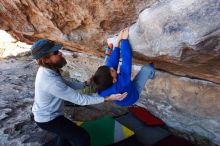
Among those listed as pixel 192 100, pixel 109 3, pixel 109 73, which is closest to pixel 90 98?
pixel 109 73

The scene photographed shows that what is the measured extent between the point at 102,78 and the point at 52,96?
596 mm

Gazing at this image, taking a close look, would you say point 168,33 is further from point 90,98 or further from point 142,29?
point 90,98

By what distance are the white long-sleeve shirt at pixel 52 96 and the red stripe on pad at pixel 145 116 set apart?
220cm

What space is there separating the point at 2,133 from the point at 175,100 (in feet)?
10.2

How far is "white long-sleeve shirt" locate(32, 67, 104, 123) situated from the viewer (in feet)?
10.3

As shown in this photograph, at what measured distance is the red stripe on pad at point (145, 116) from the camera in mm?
5224

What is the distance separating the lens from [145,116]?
5.38 meters

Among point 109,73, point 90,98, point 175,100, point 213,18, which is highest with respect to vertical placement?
point 213,18

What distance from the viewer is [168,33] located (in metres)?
3.11

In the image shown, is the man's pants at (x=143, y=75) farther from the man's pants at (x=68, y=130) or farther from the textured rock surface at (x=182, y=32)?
the man's pants at (x=68, y=130)

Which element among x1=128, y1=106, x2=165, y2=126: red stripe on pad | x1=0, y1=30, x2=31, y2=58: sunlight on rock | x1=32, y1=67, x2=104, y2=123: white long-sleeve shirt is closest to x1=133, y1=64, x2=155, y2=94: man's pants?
x1=32, y1=67, x2=104, y2=123: white long-sleeve shirt

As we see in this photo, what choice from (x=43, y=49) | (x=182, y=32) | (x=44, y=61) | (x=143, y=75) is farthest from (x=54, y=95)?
(x=182, y=32)

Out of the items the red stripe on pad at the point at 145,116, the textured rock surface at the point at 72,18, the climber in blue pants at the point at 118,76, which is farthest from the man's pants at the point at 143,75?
the red stripe on pad at the point at 145,116

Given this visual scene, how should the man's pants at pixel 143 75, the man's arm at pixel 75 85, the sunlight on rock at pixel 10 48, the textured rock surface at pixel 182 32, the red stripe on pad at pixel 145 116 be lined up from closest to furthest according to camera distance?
1. the textured rock surface at pixel 182 32
2. the man's arm at pixel 75 85
3. the man's pants at pixel 143 75
4. the red stripe on pad at pixel 145 116
5. the sunlight on rock at pixel 10 48
